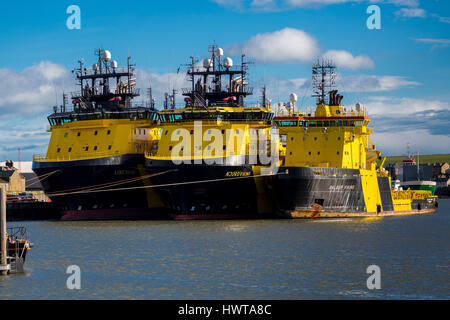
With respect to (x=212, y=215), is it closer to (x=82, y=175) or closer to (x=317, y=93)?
(x=82, y=175)

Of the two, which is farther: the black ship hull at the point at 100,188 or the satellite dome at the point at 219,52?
the satellite dome at the point at 219,52

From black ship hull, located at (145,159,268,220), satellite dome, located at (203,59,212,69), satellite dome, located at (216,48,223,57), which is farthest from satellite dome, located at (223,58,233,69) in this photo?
black ship hull, located at (145,159,268,220)

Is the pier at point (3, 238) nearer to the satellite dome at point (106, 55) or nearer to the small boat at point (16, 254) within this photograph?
the small boat at point (16, 254)

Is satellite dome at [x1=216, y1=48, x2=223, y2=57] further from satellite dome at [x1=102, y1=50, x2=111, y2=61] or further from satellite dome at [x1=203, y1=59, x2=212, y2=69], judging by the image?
satellite dome at [x1=102, y1=50, x2=111, y2=61]

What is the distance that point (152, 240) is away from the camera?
44312mm

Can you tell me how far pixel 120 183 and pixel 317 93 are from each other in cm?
1889

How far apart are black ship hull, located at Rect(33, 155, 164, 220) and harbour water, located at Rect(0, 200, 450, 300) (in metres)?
7.22

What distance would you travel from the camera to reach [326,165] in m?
61.7

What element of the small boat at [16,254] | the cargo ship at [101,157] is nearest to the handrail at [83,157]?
the cargo ship at [101,157]

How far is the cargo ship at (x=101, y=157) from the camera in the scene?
60.8 m

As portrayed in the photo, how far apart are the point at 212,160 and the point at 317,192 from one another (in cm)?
854

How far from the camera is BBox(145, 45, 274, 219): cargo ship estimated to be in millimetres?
57188
